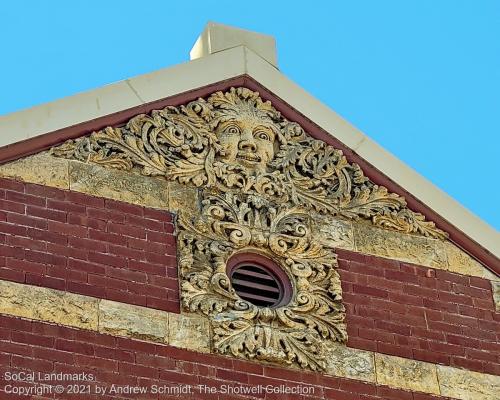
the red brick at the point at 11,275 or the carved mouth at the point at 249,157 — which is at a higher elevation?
the carved mouth at the point at 249,157

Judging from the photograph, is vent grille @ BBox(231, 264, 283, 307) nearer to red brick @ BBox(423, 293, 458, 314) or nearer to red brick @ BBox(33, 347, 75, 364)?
red brick @ BBox(423, 293, 458, 314)

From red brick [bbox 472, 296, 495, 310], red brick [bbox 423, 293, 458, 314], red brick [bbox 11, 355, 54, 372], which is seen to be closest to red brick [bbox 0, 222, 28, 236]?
red brick [bbox 11, 355, 54, 372]

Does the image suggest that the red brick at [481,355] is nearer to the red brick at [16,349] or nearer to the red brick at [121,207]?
the red brick at [121,207]

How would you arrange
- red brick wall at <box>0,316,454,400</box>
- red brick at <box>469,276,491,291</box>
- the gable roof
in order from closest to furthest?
red brick wall at <box>0,316,454,400</box>
the gable roof
red brick at <box>469,276,491,291</box>

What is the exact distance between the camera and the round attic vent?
58.4ft

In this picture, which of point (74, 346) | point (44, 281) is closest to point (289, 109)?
point (44, 281)

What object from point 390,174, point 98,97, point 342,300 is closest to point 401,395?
point 342,300

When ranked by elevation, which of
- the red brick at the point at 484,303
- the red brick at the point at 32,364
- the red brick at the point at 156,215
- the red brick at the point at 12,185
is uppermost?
the red brick at the point at 12,185

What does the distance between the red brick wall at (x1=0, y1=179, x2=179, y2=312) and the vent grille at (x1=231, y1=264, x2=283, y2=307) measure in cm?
60

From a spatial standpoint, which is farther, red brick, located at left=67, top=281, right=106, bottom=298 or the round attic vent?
the round attic vent

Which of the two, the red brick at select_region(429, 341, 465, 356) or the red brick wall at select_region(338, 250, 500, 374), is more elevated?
the red brick wall at select_region(338, 250, 500, 374)

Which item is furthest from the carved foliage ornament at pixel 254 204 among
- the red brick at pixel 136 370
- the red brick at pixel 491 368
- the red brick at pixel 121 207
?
the red brick at pixel 491 368

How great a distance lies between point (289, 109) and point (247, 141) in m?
0.70

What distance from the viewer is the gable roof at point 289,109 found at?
18594mm
